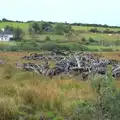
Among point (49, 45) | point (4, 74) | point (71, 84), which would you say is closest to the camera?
point (71, 84)

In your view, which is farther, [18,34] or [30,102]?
[18,34]

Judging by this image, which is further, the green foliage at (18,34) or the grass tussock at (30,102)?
the green foliage at (18,34)

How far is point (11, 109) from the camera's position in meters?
8.55

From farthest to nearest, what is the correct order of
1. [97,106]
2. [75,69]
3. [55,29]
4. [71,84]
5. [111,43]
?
[55,29] → [111,43] → [75,69] → [71,84] → [97,106]

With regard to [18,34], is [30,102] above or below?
above

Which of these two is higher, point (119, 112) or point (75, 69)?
point (119, 112)

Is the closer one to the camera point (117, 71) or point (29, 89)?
point (29, 89)

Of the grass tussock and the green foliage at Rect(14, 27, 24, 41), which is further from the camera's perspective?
the green foliage at Rect(14, 27, 24, 41)

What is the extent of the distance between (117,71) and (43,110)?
1070 centimetres

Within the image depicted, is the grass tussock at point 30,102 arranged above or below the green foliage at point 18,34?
above

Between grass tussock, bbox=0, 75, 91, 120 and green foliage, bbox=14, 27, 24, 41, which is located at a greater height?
grass tussock, bbox=0, 75, 91, 120

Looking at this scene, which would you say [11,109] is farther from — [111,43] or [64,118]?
[111,43]

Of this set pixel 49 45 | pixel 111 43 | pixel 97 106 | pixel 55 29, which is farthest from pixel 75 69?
pixel 55 29

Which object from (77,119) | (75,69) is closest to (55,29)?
(75,69)
